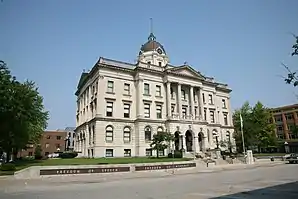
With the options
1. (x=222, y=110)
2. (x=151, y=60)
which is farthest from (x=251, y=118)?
(x=151, y=60)

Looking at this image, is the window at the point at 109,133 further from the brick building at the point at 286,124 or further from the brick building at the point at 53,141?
the brick building at the point at 53,141

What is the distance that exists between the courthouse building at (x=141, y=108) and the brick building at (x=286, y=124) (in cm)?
4060

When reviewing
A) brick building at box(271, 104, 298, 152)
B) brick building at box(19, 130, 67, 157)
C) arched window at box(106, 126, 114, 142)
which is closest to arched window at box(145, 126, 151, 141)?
arched window at box(106, 126, 114, 142)

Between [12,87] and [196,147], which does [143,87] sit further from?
[12,87]

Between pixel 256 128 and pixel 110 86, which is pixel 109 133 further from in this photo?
pixel 256 128

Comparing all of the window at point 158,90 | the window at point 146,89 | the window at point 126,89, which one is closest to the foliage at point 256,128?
the window at point 158,90

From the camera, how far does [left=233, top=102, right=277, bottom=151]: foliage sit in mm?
62531

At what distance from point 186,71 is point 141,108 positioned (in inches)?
520

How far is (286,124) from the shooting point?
90.1m

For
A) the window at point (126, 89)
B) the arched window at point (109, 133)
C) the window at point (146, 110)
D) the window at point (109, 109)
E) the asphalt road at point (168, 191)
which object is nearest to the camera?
the asphalt road at point (168, 191)

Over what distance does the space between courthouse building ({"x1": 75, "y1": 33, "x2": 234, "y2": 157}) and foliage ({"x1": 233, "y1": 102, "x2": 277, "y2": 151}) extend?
8.07 m

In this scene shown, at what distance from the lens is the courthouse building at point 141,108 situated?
45.4m

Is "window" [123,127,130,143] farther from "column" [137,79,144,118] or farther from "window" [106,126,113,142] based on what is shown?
"column" [137,79,144,118]

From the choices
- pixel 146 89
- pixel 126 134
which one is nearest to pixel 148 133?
pixel 126 134
